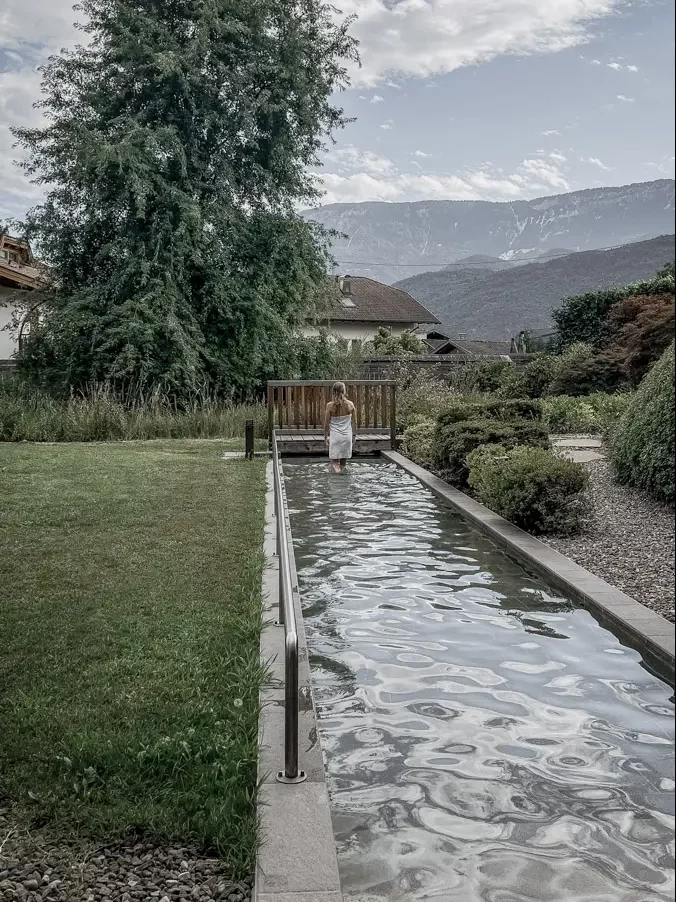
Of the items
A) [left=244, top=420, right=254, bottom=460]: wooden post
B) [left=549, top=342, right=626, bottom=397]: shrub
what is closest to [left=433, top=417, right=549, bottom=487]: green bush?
[left=549, top=342, right=626, bottom=397]: shrub

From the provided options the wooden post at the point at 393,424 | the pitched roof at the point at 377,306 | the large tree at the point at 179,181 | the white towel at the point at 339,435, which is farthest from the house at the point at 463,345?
the white towel at the point at 339,435

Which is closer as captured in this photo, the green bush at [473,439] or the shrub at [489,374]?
the green bush at [473,439]

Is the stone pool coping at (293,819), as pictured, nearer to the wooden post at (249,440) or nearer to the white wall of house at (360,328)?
the wooden post at (249,440)

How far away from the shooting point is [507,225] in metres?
6.21

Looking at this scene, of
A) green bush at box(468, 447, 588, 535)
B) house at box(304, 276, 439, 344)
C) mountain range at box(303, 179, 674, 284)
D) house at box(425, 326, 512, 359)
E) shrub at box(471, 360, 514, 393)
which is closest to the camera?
mountain range at box(303, 179, 674, 284)

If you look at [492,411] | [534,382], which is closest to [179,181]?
[534,382]

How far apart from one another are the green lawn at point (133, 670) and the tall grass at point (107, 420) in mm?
8008

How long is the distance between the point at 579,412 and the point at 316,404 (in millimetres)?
5240

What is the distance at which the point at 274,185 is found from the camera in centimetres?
2269

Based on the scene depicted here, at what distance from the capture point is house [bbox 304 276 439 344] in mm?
46406

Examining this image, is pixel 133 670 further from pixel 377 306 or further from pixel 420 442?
pixel 377 306

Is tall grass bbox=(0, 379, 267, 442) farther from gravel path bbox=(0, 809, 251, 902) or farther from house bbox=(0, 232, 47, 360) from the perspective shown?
gravel path bbox=(0, 809, 251, 902)

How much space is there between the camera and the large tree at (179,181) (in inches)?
794

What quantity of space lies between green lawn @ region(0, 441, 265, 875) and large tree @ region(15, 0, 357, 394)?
40.7 ft
